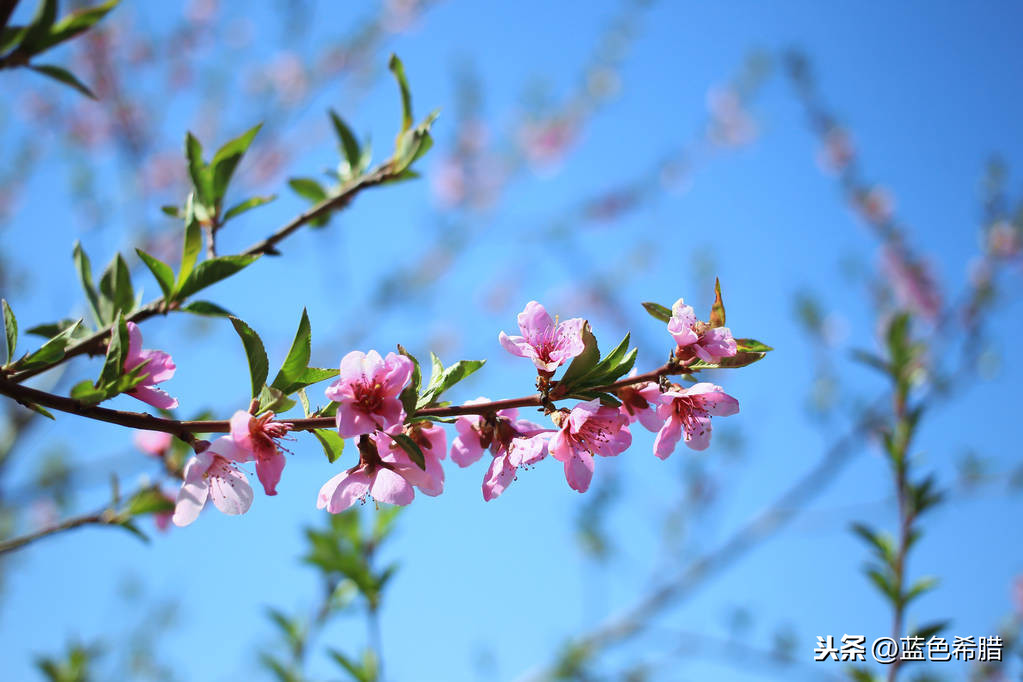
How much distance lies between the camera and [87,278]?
4.15ft

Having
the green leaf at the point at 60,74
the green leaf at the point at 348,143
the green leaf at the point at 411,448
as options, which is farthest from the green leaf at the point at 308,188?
the green leaf at the point at 411,448

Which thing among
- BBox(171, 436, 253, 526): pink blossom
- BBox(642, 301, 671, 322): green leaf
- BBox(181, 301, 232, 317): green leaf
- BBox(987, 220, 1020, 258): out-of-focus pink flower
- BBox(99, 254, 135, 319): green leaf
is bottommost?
BBox(171, 436, 253, 526): pink blossom

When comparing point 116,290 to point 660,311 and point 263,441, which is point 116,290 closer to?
point 263,441

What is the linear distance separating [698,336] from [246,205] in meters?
0.93

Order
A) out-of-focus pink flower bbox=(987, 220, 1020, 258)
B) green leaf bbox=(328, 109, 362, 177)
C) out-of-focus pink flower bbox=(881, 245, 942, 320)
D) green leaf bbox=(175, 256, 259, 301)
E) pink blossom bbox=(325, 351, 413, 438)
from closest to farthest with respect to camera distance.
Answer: pink blossom bbox=(325, 351, 413, 438), green leaf bbox=(175, 256, 259, 301), green leaf bbox=(328, 109, 362, 177), out-of-focus pink flower bbox=(987, 220, 1020, 258), out-of-focus pink flower bbox=(881, 245, 942, 320)

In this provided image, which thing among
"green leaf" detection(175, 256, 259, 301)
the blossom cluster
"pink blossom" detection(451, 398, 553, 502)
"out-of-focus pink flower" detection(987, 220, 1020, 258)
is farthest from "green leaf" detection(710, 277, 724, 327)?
"out-of-focus pink flower" detection(987, 220, 1020, 258)

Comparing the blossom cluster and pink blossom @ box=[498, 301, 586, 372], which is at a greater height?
pink blossom @ box=[498, 301, 586, 372]

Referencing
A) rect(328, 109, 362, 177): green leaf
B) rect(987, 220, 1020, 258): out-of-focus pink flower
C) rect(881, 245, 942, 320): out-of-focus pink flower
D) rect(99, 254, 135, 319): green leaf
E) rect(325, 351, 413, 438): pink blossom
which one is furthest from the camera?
rect(881, 245, 942, 320): out-of-focus pink flower

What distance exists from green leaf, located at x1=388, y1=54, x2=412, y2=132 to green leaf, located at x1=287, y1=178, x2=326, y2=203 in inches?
9.7

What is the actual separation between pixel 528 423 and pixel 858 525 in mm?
1205

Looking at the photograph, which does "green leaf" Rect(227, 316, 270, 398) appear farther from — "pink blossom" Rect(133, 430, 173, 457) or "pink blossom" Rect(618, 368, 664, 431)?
"pink blossom" Rect(133, 430, 173, 457)

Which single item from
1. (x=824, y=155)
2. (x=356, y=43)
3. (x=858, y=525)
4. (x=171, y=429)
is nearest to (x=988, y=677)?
(x=858, y=525)

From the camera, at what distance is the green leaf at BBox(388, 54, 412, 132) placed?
1.39 metres

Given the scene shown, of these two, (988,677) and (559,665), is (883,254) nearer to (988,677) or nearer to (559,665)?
(988,677)
